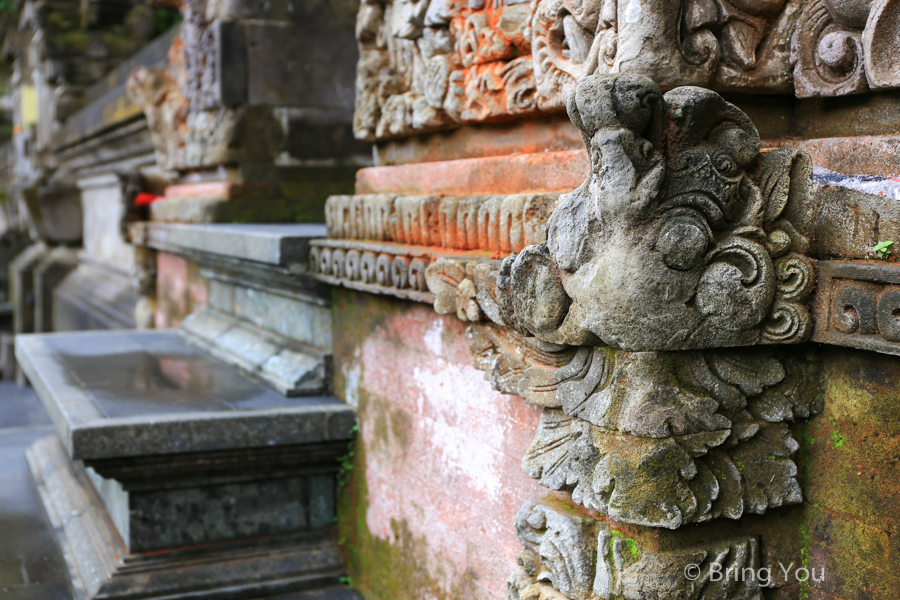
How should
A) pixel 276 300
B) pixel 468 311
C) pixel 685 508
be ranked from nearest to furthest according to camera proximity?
pixel 685 508
pixel 468 311
pixel 276 300

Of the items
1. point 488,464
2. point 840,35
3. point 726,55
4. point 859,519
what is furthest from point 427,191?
point 859,519

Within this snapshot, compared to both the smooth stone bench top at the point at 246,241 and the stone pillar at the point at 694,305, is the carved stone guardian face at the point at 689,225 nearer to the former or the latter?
the stone pillar at the point at 694,305

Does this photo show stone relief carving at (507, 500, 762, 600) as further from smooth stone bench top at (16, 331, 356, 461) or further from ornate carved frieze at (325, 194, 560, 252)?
smooth stone bench top at (16, 331, 356, 461)

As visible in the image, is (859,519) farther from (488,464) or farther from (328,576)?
(328,576)

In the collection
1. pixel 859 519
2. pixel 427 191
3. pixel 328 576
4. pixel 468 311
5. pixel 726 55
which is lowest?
pixel 328 576

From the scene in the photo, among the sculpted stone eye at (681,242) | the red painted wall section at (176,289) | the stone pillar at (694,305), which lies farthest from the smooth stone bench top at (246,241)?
the sculpted stone eye at (681,242)

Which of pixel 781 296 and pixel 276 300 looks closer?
pixel 781 296

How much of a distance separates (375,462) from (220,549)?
0.67 meters

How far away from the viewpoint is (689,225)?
1586 millimetres

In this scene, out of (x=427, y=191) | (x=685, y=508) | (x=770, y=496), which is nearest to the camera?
(x=685, y=508)

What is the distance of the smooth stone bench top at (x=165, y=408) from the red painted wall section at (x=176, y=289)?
1.04m

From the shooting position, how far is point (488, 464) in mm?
2389

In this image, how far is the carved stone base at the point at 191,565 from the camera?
3.02 metres

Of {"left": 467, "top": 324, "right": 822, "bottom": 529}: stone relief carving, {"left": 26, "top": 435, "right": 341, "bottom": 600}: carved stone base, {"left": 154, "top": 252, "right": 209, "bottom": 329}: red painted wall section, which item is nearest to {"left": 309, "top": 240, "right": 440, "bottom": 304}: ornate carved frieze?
{"left": 467, "top": 324, "right": 822, "bottom": 529}: stone relief carving
